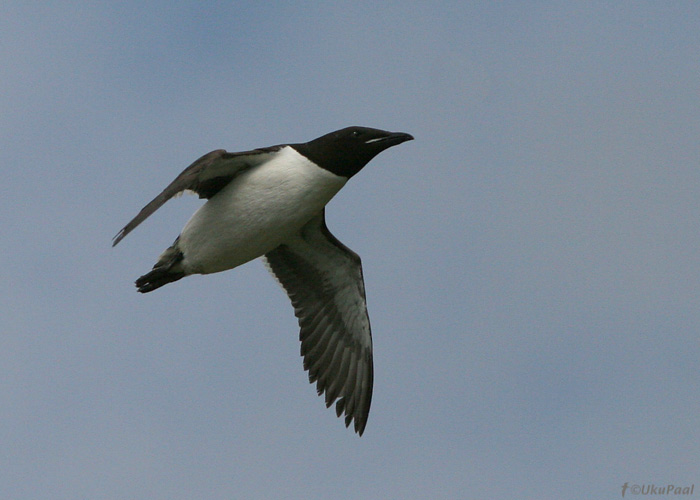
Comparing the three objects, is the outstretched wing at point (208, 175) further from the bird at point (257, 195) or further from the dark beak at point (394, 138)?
the dark beak at point (394, 138)

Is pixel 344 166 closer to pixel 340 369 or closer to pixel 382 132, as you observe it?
pixel 382 132

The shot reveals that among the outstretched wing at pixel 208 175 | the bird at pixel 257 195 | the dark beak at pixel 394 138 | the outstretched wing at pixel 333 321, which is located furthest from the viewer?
Result: the outstretched wing at pixel 333 321

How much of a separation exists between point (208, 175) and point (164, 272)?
50.7 inches

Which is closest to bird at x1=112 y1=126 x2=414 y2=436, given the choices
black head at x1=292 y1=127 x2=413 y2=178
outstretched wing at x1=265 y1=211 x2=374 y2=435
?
black head at x1=292 y1=127 x2=413 y2=178

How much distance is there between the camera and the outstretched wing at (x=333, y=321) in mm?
12594

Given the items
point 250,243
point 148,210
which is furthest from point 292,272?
point 148,210

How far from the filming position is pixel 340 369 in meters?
12.8

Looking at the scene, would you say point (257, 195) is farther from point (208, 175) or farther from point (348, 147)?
point (348, 147)

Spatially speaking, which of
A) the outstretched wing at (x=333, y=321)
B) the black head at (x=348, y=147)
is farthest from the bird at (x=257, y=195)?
the outstretched wing at (x=333, y=321)

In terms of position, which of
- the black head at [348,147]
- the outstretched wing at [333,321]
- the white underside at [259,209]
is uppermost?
the black head at [348,147]

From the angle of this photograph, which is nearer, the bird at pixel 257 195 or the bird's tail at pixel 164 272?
the bird at pixel 257 195

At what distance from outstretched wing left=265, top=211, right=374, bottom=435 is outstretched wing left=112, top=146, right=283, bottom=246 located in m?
1.62

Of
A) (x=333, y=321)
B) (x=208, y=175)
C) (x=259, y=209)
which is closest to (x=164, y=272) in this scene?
(x=208, y=175)

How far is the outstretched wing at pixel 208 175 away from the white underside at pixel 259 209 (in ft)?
0.29
